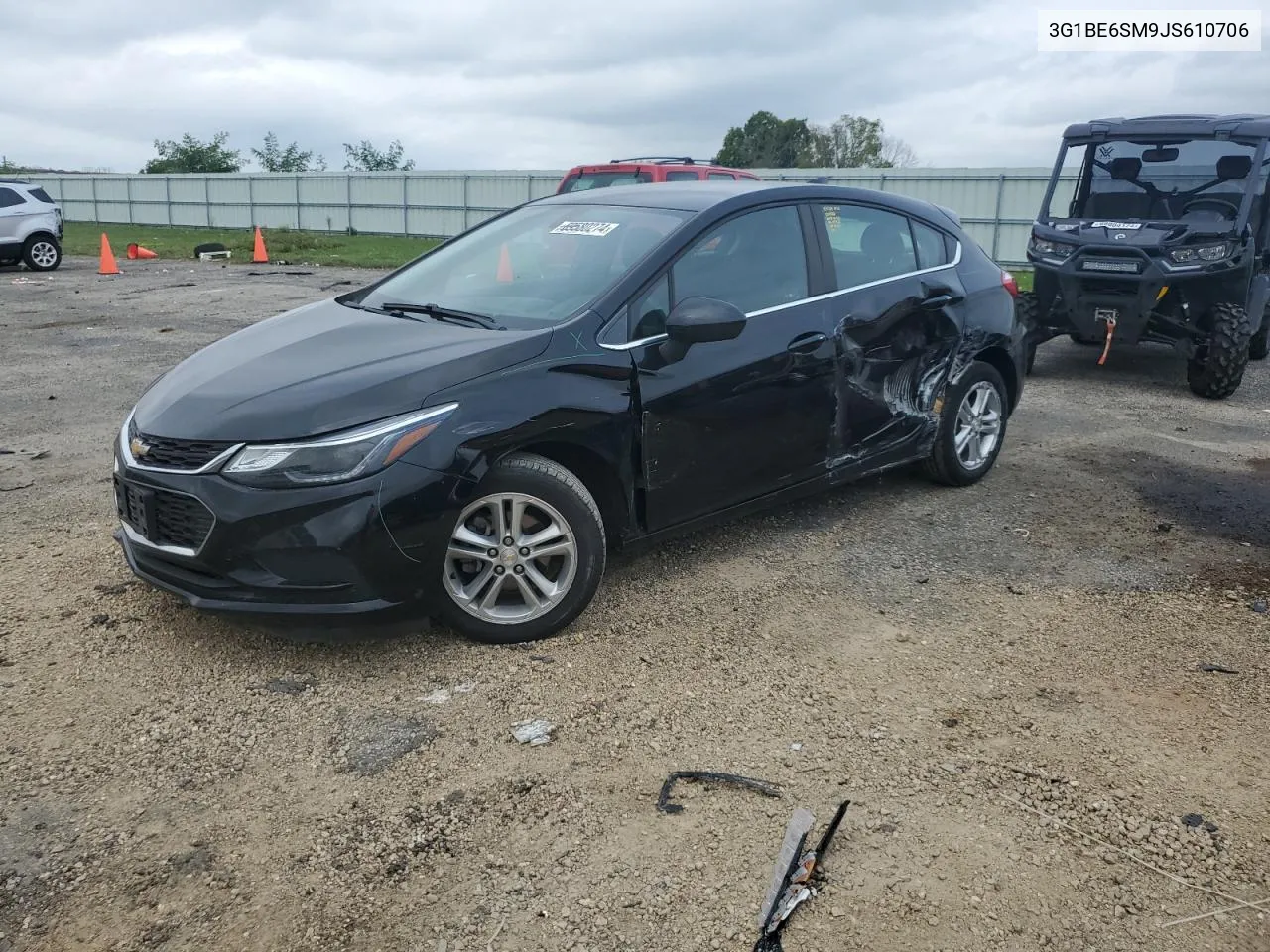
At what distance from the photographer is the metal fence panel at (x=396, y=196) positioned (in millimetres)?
25859

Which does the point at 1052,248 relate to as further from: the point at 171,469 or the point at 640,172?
the point at 171,469

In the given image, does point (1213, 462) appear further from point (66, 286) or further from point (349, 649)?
point (66, 286)

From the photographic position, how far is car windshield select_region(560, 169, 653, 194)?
12883mm

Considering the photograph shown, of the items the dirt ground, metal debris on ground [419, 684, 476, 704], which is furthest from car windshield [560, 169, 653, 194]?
metal debris on ground [419, 684, 476, 704]

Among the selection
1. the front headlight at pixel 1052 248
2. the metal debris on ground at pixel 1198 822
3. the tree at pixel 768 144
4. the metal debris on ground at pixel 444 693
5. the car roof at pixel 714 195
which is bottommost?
the metal debris on ground at pixel 1198 822

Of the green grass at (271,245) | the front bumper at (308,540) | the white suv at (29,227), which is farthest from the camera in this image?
the green grass at (271,245)

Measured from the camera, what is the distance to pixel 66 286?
684 inches

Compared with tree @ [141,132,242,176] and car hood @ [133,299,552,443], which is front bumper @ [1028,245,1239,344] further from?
tree @ [141,132,242,176]

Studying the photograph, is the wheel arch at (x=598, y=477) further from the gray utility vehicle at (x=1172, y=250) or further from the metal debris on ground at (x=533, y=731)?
the gray utility vehicle at (x=1172, y=250)

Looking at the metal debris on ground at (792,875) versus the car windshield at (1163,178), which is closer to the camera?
the metal debris on ground at (792,875)

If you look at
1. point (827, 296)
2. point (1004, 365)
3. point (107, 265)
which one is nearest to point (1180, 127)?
point (1004, 365)

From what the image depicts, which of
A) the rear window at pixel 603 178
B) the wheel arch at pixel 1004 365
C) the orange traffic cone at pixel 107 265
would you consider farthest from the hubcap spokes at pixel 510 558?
the orange traffic cone at pixel 107 265

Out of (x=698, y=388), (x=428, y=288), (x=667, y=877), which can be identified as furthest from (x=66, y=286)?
(x=667, y=877)

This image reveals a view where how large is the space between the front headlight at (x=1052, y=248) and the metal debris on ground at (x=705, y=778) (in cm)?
756
